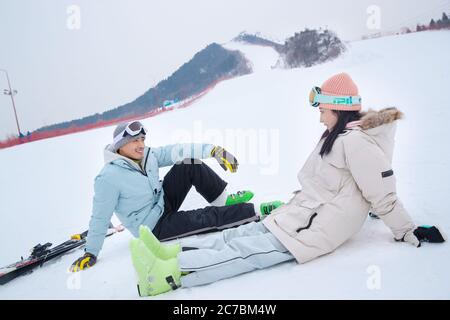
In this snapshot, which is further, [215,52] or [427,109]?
[215,52]

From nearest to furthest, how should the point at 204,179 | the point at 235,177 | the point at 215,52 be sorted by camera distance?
the point at 204,179 → the point at 235,177 → the point at 215,52

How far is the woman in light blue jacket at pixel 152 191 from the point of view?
159cm

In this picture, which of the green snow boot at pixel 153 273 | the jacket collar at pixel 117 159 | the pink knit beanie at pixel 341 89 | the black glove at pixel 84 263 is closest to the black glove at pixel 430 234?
the pink knit beanie at pixel 341 89

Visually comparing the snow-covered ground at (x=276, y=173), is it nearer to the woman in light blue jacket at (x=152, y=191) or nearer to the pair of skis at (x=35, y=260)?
the pair of skis at (x=35, y=260)

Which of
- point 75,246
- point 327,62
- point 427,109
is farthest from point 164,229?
point 327,62

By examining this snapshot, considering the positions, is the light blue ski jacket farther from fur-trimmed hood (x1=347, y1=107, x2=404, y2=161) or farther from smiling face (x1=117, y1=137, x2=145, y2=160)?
fur-trimmed hood (x1=347, y1=107, x2=404, y2=161)

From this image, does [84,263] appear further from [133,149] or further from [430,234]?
[430,234]

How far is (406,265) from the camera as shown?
1.03 m

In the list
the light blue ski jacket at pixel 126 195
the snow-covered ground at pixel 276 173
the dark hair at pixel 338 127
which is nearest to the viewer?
the snow-covered ground at pixel 276 173

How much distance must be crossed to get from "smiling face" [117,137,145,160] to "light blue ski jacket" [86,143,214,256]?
2.3 inches

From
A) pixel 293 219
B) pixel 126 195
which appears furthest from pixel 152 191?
pixel 293 219

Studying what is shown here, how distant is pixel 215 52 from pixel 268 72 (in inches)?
82.4
